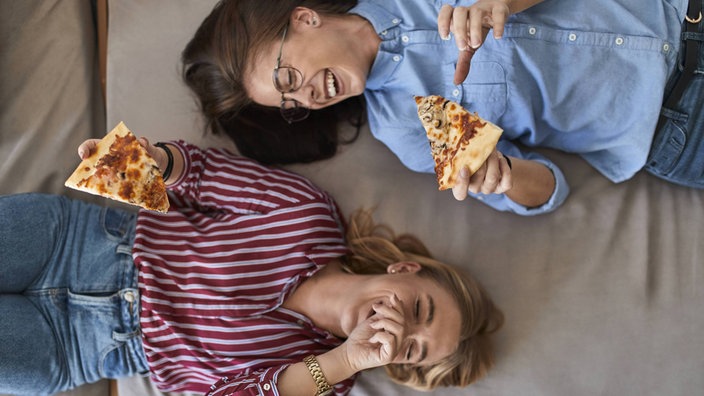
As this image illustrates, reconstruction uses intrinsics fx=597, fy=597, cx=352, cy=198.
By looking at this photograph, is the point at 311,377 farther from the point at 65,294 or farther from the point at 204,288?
the point at 65,294

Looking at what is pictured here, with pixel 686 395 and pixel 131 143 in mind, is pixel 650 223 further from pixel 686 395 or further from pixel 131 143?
pixel 131 143

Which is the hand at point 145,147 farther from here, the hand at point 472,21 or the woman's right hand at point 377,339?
the hand at point 472,21

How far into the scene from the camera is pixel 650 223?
6.33 ft

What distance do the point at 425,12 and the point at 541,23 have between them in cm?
33

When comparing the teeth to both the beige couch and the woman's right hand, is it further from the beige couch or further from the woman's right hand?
the woman's right hand

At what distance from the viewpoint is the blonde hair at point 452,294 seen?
70.2 inches

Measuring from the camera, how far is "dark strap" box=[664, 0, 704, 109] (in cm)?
169

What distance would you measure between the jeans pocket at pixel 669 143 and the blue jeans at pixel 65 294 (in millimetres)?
1641

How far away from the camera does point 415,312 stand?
1.63 m

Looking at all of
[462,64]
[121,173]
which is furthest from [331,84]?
[121,173]

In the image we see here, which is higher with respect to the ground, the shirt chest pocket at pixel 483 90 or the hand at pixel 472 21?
the hand at pixel 472 21

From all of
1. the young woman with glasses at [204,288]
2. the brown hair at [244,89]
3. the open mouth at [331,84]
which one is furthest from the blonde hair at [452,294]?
the open mouth at [331,84]

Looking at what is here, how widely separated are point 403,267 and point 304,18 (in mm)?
783

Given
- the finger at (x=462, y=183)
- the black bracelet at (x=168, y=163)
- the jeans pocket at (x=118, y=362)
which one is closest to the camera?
the finger at (x=462, y=183)
